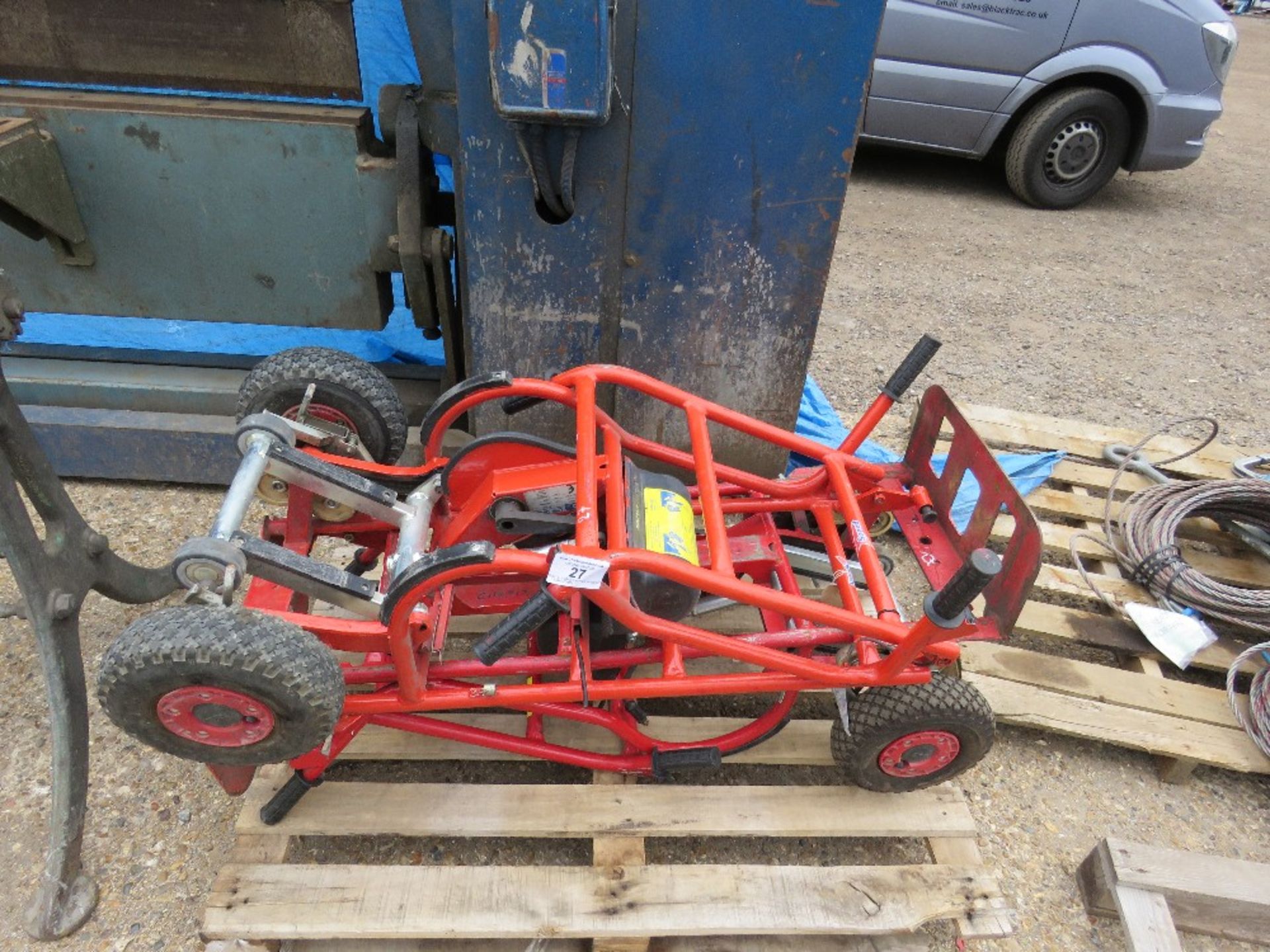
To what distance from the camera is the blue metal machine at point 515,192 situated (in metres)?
2.07

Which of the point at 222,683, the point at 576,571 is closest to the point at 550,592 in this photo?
the point at 576,571

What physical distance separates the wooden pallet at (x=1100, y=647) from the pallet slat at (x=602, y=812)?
0.53m

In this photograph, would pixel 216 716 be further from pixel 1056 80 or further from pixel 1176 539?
pixel 1056 80

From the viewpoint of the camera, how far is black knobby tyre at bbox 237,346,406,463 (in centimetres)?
216

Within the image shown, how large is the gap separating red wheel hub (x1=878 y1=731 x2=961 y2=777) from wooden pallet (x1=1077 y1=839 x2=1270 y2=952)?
0.44 metres

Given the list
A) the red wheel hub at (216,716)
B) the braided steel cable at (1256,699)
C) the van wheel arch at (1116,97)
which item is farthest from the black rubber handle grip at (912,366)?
the van wheel arch at (1116,97)

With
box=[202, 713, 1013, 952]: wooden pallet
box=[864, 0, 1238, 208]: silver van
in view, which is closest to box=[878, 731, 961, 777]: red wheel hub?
box=[202, 713, 1013, 952]: wooden pallet

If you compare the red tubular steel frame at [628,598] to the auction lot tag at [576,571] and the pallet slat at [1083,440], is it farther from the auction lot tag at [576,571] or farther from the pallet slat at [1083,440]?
the pallet slat at [1083,440]

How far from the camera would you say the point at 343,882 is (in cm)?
182

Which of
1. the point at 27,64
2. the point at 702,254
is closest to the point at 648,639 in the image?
the point at 702,254

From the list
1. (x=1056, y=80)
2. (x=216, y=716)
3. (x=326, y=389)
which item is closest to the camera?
(x=216, y=716)

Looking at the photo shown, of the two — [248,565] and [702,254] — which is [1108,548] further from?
[248,565]

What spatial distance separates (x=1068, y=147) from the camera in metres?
5.82

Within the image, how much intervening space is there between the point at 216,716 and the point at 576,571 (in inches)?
31.3
